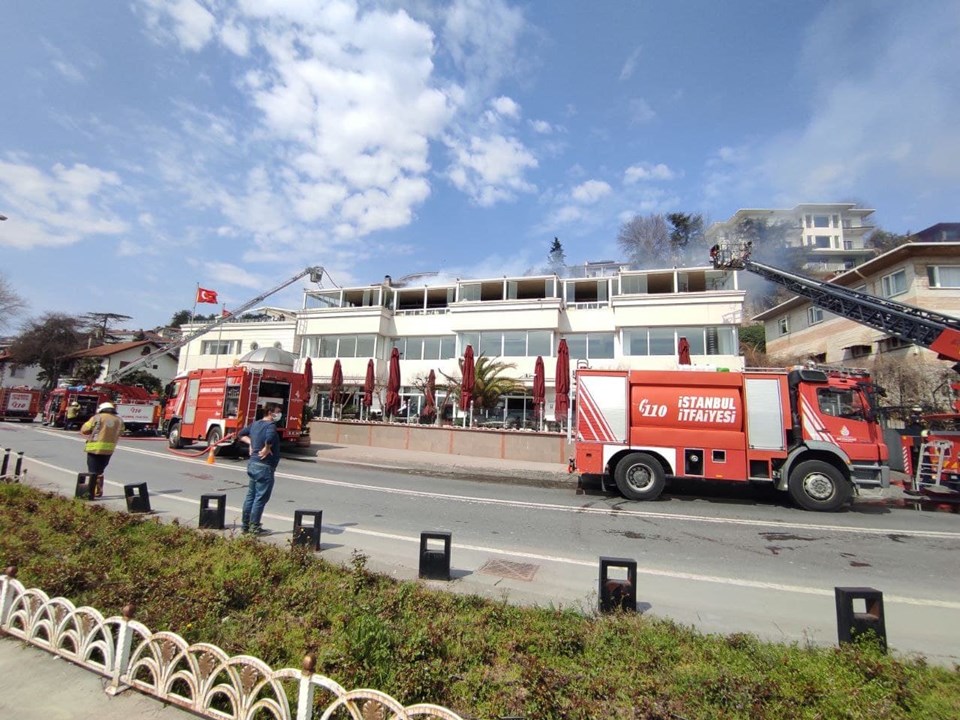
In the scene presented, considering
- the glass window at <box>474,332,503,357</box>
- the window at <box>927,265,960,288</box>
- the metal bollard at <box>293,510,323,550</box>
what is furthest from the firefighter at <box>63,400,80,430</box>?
the window at <box>927,265,960,288</box>

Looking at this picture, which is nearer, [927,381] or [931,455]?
[931,455]

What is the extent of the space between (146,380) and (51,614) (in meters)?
47.5

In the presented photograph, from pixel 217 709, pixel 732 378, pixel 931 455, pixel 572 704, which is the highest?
pixel 732 378

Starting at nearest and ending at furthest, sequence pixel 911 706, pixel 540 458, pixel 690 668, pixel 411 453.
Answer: pixel 911 706, pixel 690 668, pixel 540 458, pixel 411 453

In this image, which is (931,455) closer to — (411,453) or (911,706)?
(911,706)

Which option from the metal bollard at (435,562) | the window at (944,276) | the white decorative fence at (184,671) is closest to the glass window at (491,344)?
the window at (944,276)

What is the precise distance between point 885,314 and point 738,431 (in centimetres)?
1163

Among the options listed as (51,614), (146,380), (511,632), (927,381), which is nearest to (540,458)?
(511,632)

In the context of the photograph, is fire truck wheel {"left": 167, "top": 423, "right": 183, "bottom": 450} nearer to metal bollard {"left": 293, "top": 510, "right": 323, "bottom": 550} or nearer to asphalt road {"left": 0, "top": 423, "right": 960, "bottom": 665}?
asphalt road {"left": 0, "top": 423, "right": 960, "bottom": 665}

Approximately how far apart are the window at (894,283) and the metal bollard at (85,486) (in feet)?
104

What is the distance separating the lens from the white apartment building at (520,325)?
1072 inches

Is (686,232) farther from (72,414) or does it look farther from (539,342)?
(72,414)

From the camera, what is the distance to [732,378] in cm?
1111

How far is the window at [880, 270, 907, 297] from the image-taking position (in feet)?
75.9
